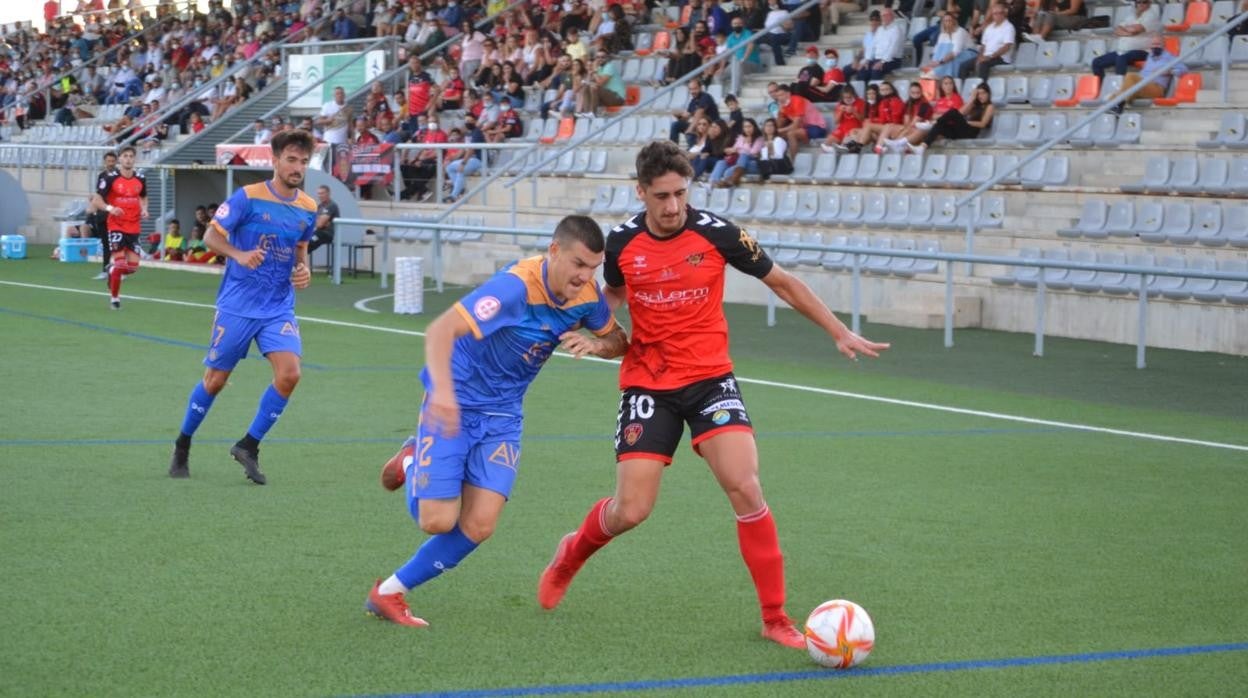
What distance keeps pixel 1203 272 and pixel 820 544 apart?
8379 mm

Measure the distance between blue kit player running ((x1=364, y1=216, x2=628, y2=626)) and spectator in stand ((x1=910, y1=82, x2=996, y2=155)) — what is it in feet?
53.4

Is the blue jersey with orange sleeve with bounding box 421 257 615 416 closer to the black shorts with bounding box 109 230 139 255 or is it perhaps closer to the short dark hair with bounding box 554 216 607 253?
the short dark hair with bounding box 554 216 607 253

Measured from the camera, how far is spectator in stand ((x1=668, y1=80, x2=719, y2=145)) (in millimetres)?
24688

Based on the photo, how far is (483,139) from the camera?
28.8 m

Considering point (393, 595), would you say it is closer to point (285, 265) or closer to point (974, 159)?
point (285, 265)

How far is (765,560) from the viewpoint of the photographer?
6.03 m

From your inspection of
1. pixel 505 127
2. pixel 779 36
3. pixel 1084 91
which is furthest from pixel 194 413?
pixel 505 127

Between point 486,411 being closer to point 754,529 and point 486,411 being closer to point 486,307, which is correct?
point 486,307

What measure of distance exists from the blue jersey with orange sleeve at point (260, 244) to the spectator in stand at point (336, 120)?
2080 centimetres

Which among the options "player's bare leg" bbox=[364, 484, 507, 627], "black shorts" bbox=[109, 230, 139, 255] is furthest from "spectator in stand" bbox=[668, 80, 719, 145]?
"player's bare leg" bbox=[364, 484, 507, 627]

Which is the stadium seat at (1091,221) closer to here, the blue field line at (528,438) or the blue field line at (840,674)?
the blue field line at (528,438)

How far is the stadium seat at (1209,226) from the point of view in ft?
58.6

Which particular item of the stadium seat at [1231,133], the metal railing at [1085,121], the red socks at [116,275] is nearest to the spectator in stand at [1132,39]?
the metal railing at [1085,121]

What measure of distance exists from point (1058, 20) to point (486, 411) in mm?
18784
